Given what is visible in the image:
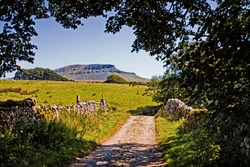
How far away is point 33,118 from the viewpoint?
14.0 metres

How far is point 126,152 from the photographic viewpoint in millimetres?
13234

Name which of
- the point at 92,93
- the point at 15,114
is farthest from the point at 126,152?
the point at 92,93

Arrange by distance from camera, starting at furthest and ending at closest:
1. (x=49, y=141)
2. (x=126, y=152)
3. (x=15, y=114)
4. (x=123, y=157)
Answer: (x=126, y=152)
(x=15, y=114)
(x=49, y=141)
(x=123, y=157)

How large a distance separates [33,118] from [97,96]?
121ft

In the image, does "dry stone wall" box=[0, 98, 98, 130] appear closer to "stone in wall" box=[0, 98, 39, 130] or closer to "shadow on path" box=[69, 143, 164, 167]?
"stone in wall" box=[0, 98, 39, 130]

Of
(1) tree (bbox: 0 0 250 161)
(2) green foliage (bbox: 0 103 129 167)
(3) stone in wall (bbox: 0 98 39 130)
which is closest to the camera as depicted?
(1) tree (bbox: 0 0 250 161)

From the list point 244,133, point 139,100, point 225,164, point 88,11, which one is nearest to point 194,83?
point 244,133

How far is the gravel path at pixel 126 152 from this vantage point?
11109 millimetres

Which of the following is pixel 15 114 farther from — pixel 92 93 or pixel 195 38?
pixel 92 93

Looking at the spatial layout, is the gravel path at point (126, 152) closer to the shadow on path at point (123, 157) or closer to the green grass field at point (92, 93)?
the shadow on path at point (123, 157)

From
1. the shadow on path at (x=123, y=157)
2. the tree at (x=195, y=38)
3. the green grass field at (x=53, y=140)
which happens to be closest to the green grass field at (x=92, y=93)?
the green grass field at (x=53, y=140)

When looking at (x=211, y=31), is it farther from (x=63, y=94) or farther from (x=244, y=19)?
(x=63, y=94)

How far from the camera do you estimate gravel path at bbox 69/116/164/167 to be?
1111cm

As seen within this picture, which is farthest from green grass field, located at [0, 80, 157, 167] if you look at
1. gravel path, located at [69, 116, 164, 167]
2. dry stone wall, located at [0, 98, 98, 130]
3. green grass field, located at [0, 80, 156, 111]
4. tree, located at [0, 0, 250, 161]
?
green grass field, located at [0, 80, 156, 111]
